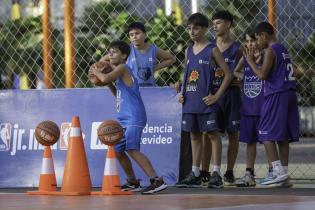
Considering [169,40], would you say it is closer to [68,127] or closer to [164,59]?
[164,59]

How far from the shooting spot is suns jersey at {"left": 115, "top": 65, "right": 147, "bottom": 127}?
10.3 meters

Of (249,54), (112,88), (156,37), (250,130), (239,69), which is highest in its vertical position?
(156,37)

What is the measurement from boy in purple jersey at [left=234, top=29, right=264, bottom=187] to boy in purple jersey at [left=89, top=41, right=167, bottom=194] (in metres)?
1.23

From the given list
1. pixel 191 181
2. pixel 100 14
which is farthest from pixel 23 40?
pixel 191 181

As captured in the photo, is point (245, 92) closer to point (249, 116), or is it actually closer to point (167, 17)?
point (249, 116)

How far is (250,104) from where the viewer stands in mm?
11102

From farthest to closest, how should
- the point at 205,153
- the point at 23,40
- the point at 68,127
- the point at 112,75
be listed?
the point at 23,40, the point at 68,127, the point at 205,153, the point at 112,75

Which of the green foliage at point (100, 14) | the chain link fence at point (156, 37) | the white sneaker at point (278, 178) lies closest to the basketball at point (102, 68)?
the white sneaker at point (278, 178)

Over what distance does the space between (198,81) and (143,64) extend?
780 mm

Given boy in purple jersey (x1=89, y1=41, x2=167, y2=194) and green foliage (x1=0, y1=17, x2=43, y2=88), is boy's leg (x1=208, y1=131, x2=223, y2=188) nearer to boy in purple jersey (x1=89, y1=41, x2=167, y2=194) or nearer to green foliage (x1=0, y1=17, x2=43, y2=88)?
boy in purple jersey (x1=89, y1=41, x2=167, y2=194)

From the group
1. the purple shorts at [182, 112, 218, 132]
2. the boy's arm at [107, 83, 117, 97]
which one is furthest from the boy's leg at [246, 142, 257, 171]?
the boy's arm at [107, 83, 117, 97]

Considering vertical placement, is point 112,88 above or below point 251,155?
above

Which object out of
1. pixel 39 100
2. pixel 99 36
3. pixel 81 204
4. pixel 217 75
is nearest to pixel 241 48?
pixel 217 75

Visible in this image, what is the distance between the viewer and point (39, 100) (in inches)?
475
